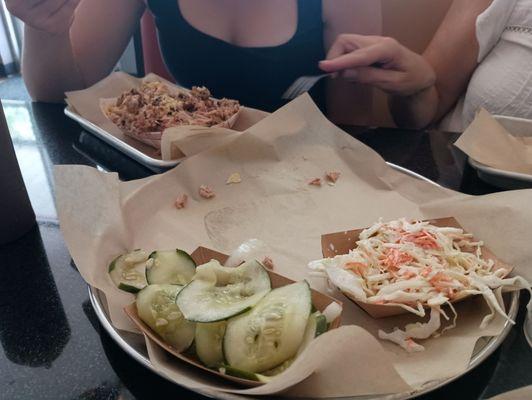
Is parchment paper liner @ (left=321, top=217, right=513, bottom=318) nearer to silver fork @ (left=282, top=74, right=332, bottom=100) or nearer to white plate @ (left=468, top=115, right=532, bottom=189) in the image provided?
white plate @ (left=468, top=115, right=532, bottom=189)

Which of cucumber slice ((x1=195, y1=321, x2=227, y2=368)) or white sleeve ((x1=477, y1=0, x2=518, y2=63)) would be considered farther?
white sleeve ((x1=477, y1=0, x2=518, y2=63))

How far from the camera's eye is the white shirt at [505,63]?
1.26 meters

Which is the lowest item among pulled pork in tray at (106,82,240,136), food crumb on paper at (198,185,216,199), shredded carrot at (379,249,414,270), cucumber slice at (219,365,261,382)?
food crumb on paper at (198,185,216,199)

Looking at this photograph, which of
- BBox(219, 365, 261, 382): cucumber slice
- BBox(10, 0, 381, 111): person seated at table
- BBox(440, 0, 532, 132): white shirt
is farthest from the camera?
BBox(10, 0, 381, 111): person seated at table

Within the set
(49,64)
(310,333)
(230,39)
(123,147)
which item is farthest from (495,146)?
(49,64)

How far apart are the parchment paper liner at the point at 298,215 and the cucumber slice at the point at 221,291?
6 cm

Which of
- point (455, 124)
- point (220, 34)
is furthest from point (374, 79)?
point (220, 34)

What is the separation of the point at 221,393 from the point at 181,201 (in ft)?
1.53

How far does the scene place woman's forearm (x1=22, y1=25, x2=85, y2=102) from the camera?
4.75ft

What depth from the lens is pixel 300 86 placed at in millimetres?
1475

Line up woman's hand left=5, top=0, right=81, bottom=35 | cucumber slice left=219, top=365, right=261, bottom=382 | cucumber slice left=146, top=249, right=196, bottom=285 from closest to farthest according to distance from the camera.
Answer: cucumber slice left=219, top=365, right=261, bottom=382 → cucumber slice left=146, top=249, right=196, bottom=285 → woman's hand left=5, top=0, right=81, bottom=35

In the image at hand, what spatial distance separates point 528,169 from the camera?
0.98 m

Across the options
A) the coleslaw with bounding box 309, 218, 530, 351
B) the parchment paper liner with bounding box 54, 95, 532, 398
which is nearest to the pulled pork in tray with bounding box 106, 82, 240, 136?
the parchment paper liner with bounding box 54, 95, 532, 398

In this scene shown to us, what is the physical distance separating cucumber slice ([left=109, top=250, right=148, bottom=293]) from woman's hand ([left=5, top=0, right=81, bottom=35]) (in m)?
0.74
